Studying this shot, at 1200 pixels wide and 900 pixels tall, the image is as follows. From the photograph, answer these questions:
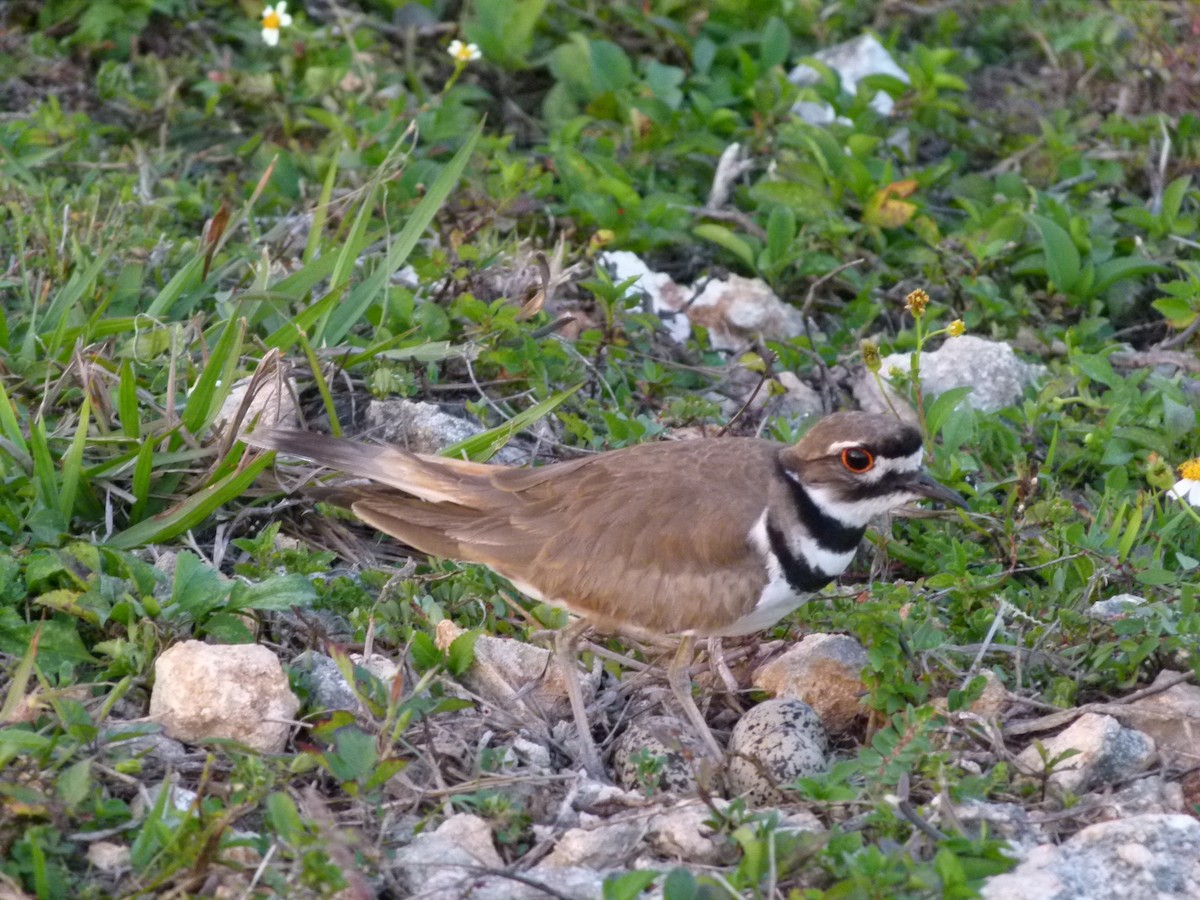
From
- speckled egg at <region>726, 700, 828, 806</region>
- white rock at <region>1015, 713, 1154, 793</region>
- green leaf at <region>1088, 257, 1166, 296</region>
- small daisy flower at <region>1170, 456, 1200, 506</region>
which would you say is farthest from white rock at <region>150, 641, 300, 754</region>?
green leaf at <region>1088, 257, 1166, 296</region>

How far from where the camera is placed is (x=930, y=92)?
22.2 feet

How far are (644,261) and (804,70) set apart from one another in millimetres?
1778

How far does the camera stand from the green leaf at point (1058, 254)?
579 centimetres

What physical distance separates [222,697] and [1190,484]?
9.03 feet

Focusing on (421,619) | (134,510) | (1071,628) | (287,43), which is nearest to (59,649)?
(134,510)

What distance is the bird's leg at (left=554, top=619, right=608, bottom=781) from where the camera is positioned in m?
3.82

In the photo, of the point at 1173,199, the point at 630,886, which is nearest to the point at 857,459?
the point at 630,886

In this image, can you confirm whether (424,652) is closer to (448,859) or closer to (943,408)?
(448,859)

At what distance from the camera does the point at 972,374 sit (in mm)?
5367

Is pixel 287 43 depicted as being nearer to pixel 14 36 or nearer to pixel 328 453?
pixel 14 36

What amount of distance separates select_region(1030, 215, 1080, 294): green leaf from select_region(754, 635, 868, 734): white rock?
2.33m

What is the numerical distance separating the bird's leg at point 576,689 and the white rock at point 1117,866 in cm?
104

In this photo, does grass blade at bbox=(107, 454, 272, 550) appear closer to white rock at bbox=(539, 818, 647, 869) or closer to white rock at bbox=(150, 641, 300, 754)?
white rock at bbox=(150, 641, 300, 754)

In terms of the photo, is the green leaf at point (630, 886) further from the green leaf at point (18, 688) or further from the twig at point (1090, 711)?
the green leaf at point (18, 688)
